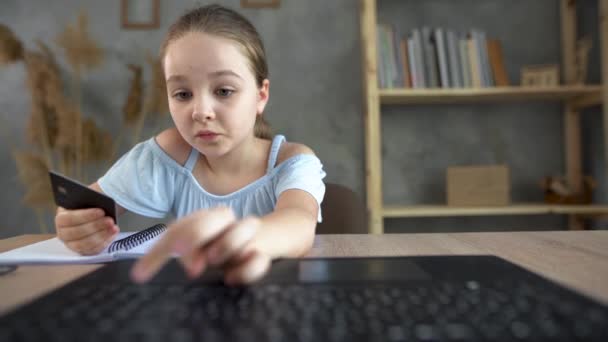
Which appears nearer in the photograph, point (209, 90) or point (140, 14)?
point (209, 90)

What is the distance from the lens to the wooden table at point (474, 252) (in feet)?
1.68

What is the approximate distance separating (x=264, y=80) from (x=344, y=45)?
1.42 m

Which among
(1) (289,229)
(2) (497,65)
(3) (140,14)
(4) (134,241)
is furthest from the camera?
(3) (140,14)

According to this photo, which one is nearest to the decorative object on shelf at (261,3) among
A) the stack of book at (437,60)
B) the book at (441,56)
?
the stack of book at (437,60)

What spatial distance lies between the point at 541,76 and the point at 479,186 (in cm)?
61

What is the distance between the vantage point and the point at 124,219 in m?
2.48

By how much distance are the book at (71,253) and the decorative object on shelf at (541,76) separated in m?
2.01

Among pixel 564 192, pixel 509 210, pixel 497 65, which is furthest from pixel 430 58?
pixel 564 192

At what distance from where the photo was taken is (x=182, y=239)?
0.40 meters

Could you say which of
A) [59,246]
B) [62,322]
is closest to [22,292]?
[62,322]

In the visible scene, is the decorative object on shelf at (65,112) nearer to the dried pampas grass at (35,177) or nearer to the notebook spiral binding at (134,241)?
the dried pampas grass at (35,177)

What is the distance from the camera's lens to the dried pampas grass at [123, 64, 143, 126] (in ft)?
7.74

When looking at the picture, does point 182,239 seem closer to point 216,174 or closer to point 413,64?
point 216,174

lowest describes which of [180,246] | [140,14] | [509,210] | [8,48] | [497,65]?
[509,210]
